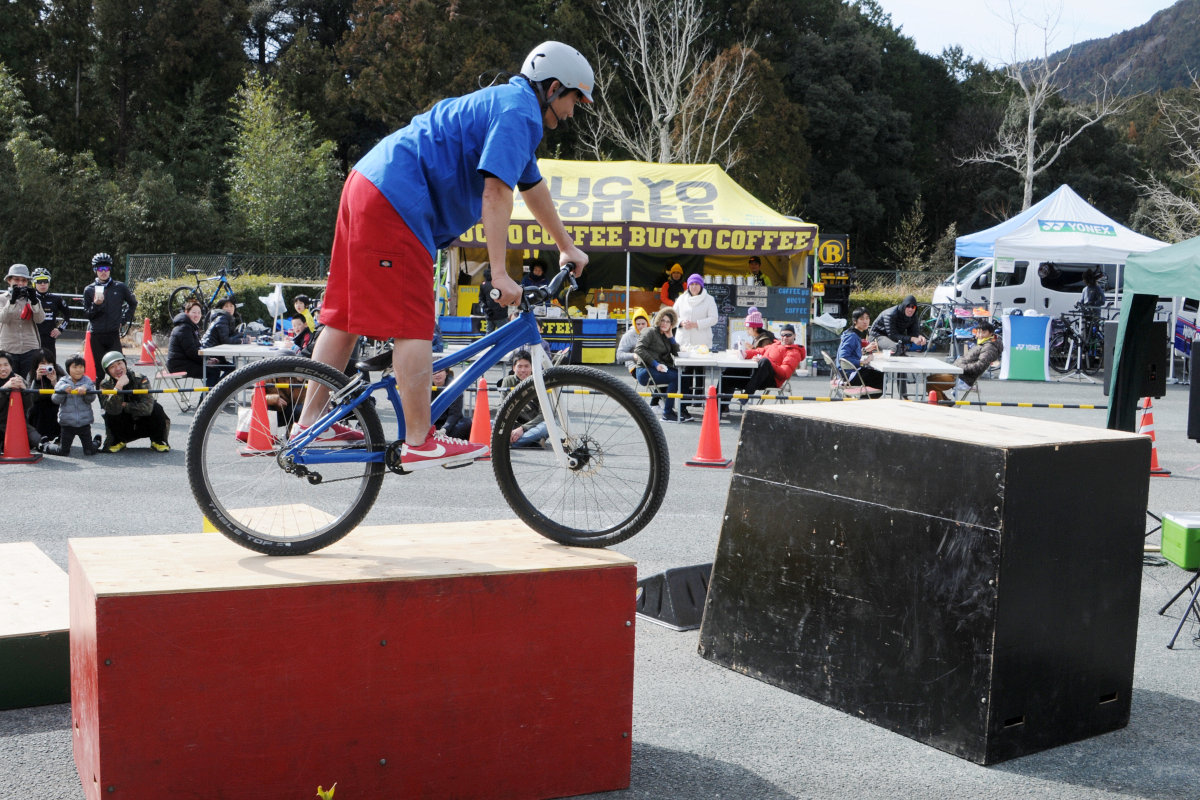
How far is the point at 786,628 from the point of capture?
16.1 ft

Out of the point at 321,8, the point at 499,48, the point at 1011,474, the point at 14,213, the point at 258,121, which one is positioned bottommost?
the point at 1011,474

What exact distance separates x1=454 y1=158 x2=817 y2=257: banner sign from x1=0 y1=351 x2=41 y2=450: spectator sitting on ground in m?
10.5

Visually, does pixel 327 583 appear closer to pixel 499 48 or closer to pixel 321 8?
pixel 499 48

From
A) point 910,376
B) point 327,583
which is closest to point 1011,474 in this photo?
point 327,583

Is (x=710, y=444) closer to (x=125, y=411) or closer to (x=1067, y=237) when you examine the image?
(x=125, y=411)

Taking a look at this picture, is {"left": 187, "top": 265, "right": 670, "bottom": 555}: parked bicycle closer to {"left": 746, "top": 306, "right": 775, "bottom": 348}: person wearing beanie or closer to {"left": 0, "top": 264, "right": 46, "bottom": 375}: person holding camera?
{"left": 0, "top": 264, "right": 46, "bottom": 375}: person holding camera

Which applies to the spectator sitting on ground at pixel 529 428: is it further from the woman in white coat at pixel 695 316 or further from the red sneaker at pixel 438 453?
the woman in white coat at pixel 695 316

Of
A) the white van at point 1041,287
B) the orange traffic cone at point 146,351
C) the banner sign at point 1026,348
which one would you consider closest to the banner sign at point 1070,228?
the white van at point 1041,287

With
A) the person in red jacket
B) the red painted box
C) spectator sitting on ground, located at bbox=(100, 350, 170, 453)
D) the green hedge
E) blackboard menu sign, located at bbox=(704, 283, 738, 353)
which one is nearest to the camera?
the red painted box

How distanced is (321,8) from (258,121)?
1049 cm

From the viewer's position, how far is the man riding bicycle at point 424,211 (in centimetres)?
387

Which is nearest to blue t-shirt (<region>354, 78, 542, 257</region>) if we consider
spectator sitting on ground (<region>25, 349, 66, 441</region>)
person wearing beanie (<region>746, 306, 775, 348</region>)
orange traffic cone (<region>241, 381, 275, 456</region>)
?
orange traffic cone (<region>241, 381, 275, 456</region>)

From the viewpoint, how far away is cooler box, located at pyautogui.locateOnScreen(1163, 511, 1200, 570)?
580cm

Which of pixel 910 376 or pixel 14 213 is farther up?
pixel 14 213
